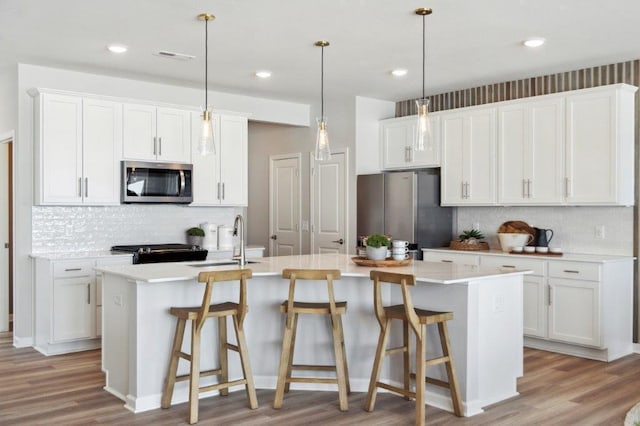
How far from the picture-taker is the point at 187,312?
366 cm

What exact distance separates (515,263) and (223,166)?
3106 millimetres

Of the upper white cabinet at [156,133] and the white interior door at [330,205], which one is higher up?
the upper white cabinet at [156,133]

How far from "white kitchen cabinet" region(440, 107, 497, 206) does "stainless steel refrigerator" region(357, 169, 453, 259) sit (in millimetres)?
201

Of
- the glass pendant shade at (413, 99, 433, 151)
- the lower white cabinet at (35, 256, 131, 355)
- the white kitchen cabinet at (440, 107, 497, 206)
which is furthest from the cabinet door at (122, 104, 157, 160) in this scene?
the glass pendant shade at (413, 99, 433, 151)

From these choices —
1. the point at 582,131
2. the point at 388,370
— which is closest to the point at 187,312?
the point at 388,370

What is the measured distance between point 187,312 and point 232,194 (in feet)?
10.1

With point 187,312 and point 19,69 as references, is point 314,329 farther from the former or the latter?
point 19,69

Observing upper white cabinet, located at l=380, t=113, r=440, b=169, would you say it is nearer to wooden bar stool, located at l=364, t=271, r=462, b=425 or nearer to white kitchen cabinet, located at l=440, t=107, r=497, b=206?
white kitchen cabinet, located at l=440, t=107, r=497, b=206

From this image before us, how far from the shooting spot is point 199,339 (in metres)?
3.66

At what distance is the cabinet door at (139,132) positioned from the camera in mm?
5828

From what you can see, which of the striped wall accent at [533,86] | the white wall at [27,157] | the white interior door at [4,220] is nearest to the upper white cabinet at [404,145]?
the striped wall accent at [533,86]

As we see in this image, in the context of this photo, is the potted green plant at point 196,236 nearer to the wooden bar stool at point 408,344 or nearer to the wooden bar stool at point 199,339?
the wooden bar stool at point 199,339

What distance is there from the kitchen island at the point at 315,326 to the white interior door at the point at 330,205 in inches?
109

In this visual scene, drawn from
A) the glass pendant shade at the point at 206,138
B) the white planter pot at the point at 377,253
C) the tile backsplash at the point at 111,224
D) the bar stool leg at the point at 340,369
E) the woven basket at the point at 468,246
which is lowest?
the bar stool leg at the point at 340,369
